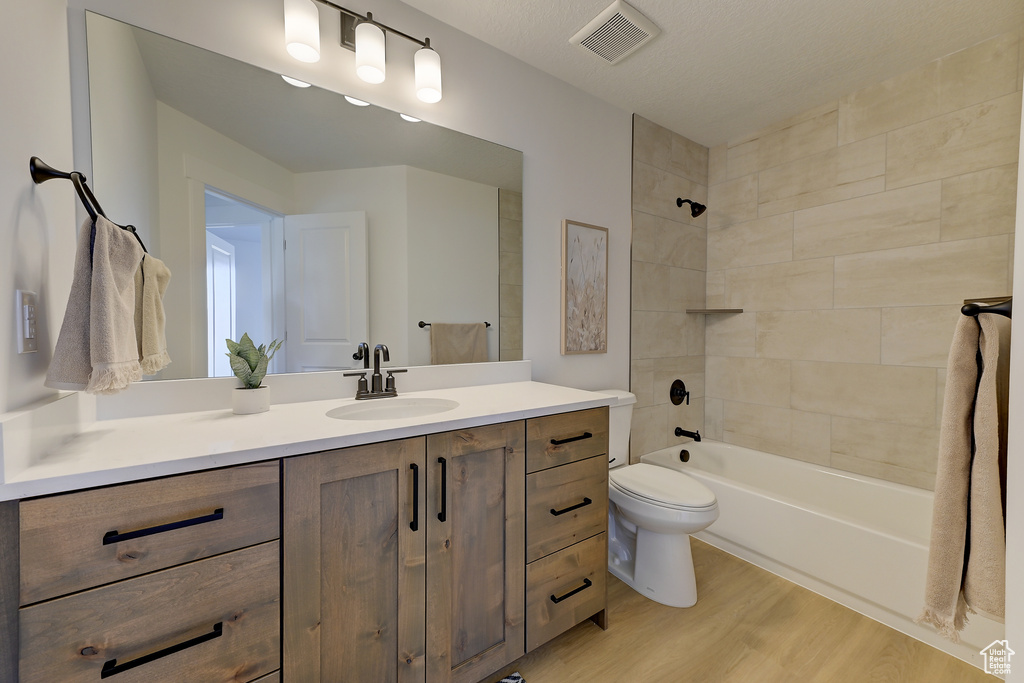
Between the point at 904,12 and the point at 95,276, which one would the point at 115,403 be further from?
the point at 904,12

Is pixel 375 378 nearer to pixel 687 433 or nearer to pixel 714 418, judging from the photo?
pixel 687 433

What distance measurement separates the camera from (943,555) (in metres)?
0.92

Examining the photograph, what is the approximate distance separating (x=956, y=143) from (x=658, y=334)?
1.61 m

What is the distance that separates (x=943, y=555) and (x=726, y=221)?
93.3 inches

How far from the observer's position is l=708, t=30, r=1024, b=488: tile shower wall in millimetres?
1887

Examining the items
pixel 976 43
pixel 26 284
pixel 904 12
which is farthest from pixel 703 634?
pixel 976 43

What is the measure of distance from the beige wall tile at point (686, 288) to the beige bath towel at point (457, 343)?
146 cm

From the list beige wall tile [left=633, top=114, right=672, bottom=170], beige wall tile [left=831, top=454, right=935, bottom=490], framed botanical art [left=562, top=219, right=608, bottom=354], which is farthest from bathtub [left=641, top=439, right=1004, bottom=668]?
beige wall tile [left=633, top=114, right=672, bottom=170]

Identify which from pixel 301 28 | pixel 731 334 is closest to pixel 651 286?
pixel 731 334

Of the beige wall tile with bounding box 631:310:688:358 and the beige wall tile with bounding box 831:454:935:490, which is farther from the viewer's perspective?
the beige wall tile with bounding box 631:310:688:358

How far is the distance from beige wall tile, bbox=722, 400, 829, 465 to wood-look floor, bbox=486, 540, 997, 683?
0.87 m

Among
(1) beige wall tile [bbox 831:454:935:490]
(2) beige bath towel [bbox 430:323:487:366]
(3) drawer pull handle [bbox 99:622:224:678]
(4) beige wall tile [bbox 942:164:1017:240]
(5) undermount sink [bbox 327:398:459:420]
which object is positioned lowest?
(1) beige wall tile [bbox 831:454:935:490]

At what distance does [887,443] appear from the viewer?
216 cm

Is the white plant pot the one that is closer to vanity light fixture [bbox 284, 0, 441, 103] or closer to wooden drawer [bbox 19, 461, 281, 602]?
wooden drawer [bbox 19, 461, 281, 602]
